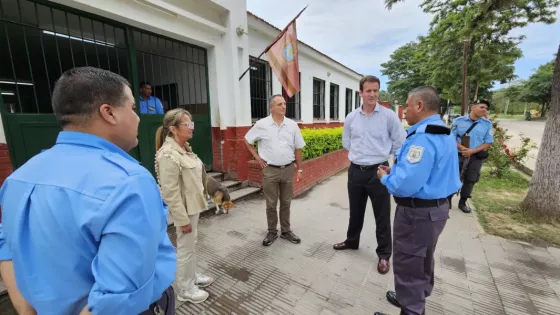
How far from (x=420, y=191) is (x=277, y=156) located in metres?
1.77

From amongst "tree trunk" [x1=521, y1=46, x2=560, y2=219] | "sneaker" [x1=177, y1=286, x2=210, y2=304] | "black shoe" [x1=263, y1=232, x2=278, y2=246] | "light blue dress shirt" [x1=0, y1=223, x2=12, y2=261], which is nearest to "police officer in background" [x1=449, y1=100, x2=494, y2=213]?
"tree trunk" [x1=521, y1=46, x2=560, y2=219]

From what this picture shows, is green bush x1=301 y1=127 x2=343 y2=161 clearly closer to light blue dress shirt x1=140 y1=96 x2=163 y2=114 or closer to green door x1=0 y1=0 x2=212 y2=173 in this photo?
green door x1=0 y1=0 x2=212 y2=173

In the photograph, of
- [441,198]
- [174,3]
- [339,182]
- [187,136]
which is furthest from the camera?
[339,182]

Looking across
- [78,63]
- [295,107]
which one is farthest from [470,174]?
[78,63]

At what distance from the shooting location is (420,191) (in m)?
1.82

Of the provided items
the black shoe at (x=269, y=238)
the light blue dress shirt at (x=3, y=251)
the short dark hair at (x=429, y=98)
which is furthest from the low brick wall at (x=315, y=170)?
the light blue dress shirt at (x=3, y=251)

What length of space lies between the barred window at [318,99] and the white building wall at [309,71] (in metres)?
0.18

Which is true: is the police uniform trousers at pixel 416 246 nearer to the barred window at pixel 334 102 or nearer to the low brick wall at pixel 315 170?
the low brick wall at pixel 315 170

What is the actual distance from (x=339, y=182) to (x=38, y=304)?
6.32m

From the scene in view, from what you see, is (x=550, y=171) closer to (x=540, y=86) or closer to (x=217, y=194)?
(x=217, y=194)

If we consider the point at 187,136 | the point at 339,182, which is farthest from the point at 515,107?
the point at 187,136

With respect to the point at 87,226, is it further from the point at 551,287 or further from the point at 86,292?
the point at 551,287

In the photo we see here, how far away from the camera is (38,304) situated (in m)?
0.79

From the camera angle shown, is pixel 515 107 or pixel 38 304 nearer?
pixel 38 304
